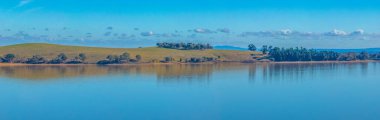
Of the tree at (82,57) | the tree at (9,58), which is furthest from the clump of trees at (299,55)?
the tree at (9,58)

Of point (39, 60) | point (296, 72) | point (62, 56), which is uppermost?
point (62, 56)

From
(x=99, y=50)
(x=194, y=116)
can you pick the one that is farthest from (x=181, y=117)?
(x=99, y=50)

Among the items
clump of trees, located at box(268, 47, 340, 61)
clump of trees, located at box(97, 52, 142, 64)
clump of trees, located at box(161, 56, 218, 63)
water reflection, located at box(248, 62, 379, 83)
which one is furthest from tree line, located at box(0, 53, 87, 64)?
clump of trees, located at box(268, 47, 340, 61)

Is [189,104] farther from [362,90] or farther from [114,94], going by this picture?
[362,90]

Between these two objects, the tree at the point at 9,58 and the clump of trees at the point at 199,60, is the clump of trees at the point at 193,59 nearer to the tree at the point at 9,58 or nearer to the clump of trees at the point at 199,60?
the clump of trees at the point at 199,60

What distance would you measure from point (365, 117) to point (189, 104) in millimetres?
18466

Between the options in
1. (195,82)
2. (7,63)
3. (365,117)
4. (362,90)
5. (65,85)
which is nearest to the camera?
(365,117)

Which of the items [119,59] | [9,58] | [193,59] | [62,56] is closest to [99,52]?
[119,59]

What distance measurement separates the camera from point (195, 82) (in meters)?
84.2

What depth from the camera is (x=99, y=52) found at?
175m

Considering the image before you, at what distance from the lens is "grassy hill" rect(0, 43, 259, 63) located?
16650 centimetres

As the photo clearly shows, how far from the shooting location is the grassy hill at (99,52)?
166500 millimetres

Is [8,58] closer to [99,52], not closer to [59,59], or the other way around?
[59,59]

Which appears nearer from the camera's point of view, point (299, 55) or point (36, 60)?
point (36, 60)
